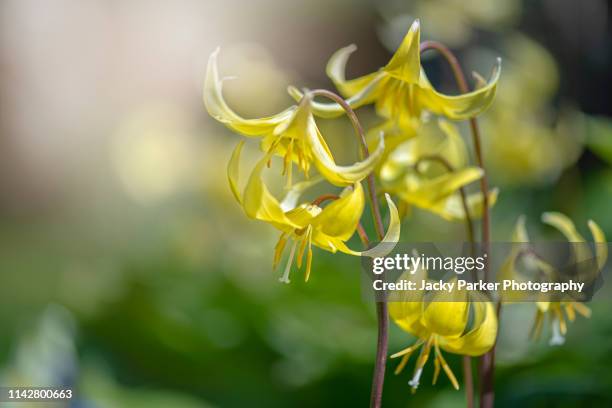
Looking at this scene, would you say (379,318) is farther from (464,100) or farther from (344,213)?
(464,100)

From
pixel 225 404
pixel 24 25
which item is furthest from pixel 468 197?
pixel 24 25

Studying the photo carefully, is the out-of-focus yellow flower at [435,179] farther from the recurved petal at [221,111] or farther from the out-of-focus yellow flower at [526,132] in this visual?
the out-of-focus yellow flower at [526,132]

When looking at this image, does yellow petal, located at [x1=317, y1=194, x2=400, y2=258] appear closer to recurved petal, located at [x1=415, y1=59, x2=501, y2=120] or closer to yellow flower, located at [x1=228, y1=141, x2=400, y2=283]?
yellow flower, located at [x1=228, y1=141, x2=400, y2=283]

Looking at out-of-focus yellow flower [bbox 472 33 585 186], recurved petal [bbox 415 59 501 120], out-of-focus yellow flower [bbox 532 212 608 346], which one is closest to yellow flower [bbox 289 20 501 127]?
recurved petal [bbox 415 59 501 120]

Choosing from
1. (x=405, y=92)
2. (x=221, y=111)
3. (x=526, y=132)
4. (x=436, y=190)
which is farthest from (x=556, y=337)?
(x=526, y=132)

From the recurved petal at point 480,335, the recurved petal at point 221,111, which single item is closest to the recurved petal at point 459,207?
the recurved petal at point 480,335

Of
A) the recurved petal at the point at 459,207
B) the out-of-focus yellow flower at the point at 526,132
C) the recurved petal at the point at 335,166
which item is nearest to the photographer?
the recurved petal at the point at 335,166

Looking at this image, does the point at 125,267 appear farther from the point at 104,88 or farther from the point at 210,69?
the point at 104,88
